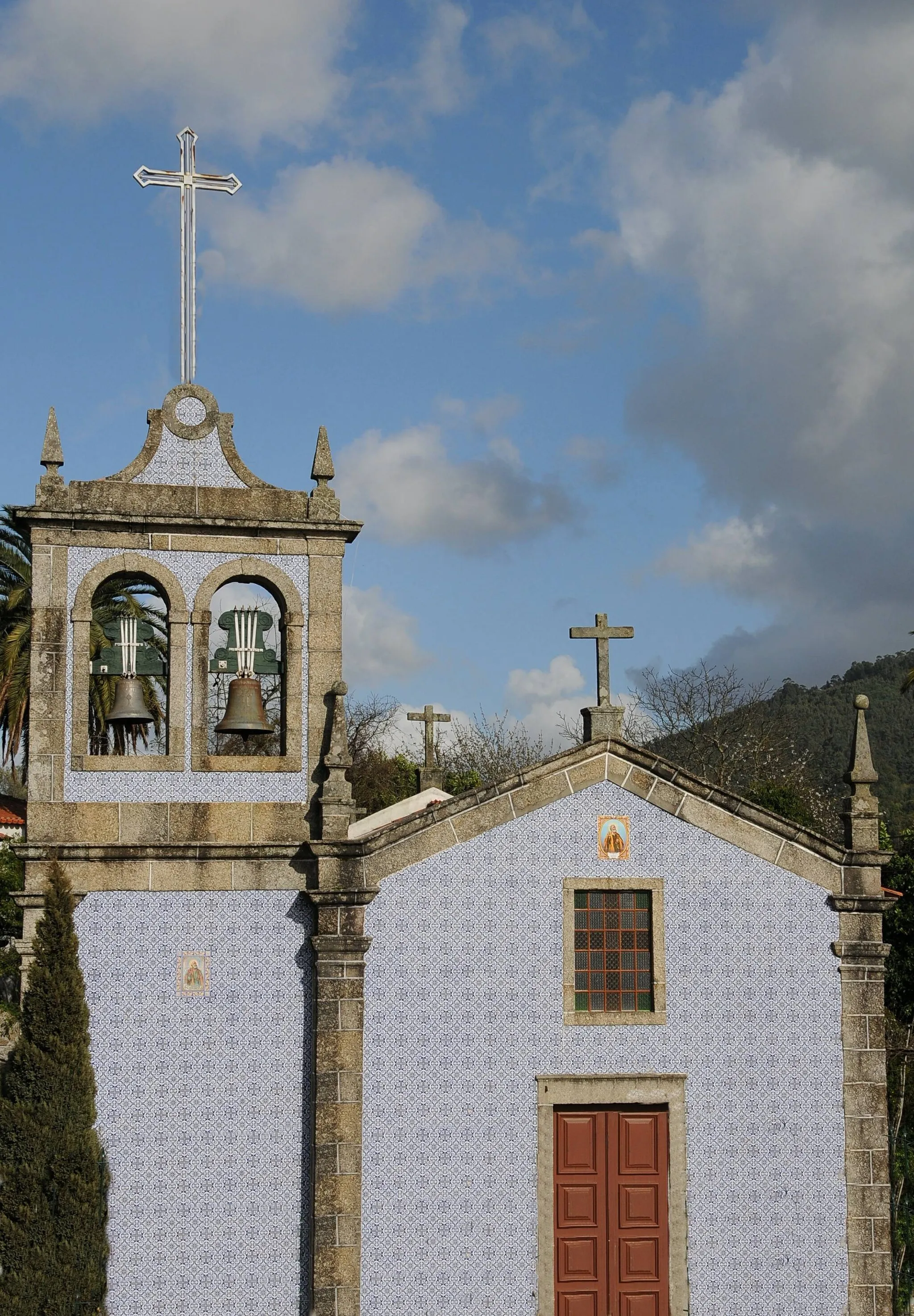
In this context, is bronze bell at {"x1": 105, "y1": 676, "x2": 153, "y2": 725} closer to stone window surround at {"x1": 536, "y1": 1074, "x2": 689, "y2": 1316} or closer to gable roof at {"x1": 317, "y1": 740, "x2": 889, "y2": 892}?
gable roof at {"x1": 317, "y1": 740, "x2": 889, "y2": 892}

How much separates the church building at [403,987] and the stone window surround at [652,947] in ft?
0.11

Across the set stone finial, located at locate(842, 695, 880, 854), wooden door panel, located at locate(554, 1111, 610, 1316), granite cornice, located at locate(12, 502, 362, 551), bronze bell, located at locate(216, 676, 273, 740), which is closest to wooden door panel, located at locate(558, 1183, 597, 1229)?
wooden door panel, located at locate(554, 1111, 610, 1316)

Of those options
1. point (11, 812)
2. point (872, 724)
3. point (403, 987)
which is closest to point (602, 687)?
point (403, 987)

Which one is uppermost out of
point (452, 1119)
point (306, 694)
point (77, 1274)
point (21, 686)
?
point (21, 686)

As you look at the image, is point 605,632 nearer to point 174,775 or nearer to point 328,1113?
point 174,775

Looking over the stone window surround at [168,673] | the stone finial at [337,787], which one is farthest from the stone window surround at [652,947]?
the stone window surround at [168,673]

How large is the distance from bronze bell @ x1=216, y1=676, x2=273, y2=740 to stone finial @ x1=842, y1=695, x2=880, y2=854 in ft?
20.4

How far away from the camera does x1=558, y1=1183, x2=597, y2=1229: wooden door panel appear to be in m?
14.0

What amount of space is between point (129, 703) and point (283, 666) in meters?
1.65

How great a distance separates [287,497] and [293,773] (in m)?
2.96

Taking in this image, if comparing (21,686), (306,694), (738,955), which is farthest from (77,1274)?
(21,686)

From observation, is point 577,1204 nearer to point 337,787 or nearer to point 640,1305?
point 640,1305

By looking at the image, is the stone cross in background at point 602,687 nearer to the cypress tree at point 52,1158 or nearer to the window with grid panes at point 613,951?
the window with grid panes at point 613,951

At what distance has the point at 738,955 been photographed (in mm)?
14562
